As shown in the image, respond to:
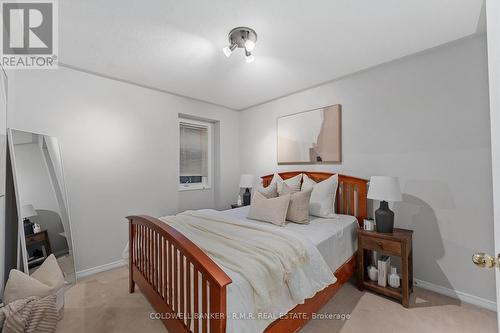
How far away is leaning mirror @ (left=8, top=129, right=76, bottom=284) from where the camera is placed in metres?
2.03

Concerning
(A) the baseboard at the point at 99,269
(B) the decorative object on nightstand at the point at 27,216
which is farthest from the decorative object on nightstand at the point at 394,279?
(B) the decorative object on nightstand at the point at 27,216

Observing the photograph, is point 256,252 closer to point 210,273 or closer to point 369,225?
point 210,273

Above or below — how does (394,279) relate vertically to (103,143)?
below

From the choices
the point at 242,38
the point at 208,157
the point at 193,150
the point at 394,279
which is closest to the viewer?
the point at 242,38

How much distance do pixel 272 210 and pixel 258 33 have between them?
5.67 ft

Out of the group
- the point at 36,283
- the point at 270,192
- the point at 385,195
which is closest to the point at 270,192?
the point at 270,192

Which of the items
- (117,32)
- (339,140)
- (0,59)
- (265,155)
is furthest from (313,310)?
(0,59)

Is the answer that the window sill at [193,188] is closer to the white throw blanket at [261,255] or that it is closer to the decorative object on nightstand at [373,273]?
the white throw blanket at [261,255]

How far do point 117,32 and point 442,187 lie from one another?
3.45m

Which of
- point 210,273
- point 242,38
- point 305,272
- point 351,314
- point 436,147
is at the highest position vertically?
point 242,38

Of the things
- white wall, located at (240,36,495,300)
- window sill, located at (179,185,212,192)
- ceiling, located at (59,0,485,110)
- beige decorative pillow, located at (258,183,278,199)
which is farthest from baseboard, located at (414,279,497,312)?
window sill, located at (179,185,212,192)

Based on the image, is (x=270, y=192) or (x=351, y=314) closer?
(x=351, y=314)

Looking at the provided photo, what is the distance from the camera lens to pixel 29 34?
1.94 metres

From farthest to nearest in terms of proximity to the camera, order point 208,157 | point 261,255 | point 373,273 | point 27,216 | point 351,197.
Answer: point 208,157 < point 351,197 < point 373,273 < point 27,216 < point 261,255
